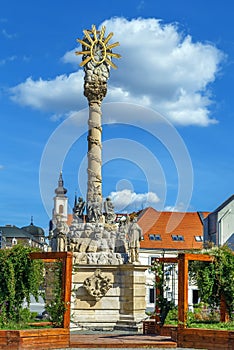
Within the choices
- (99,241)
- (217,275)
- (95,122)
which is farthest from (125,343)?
(95,122)

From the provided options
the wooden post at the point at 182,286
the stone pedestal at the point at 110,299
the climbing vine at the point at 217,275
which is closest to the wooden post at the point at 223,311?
the climbing vine at the point at 217,275

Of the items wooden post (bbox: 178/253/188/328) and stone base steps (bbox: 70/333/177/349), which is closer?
stone base steps (bbox: 70/333/177/349)

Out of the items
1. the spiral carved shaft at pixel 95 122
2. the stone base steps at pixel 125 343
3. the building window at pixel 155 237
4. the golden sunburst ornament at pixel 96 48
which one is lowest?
the stone base steps at pixel 125 343

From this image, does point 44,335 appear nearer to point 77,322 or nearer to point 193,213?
point 77,322

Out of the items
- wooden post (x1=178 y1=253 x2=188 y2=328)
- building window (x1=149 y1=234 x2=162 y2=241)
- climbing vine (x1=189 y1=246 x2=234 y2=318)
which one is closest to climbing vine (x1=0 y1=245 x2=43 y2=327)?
wooden post (x1=178 y1=253 x2=188 y2=328)

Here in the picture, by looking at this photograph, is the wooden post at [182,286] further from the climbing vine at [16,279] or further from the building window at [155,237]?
the building window at [155,237]

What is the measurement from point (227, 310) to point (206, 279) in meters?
1.38

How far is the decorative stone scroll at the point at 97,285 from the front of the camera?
79.6ft

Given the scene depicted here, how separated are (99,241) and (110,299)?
2714 mm

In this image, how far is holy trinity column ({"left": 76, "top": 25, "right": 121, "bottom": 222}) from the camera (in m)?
29.5

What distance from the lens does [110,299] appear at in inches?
966

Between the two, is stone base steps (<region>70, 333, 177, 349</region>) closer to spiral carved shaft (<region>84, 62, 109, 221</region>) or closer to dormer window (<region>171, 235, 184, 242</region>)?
spiral carved shaft (<region>84, 62, 109, 221</region>)

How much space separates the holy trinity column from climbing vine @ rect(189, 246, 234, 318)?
454 inches

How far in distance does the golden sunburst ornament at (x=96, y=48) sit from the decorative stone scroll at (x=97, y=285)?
36.5 ft
